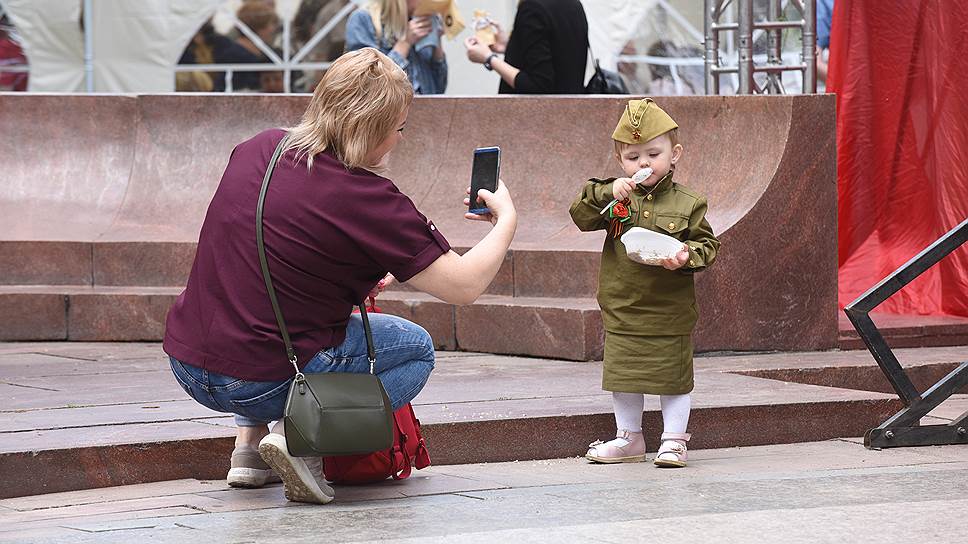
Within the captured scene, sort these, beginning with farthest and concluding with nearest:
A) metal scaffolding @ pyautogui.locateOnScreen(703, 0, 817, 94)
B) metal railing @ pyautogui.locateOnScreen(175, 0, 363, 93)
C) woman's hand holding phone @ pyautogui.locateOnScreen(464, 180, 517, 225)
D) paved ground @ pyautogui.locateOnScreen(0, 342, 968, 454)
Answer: metal railing @ pyautogui.locateOnScreen(175, 0, 363, 93)
metal scaffolding @ pyautogui.locateOnScreen(703, 0, 817, 94)
paved ground @ pyautogui.locateOnScreen(0, 342, 968, 454)
woman's hand holding phone @ pyautogui.locateOnScreen(464, 180, 517, 225)

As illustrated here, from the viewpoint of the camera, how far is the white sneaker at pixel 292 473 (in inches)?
170

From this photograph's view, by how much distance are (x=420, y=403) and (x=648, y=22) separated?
39.4 ft

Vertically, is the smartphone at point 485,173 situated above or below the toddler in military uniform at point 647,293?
above

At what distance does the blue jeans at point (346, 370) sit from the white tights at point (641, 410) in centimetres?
92

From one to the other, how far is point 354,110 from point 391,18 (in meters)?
5.02

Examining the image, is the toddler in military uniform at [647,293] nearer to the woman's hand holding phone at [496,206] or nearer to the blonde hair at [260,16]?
the woman's hand holding phone at [496,206]

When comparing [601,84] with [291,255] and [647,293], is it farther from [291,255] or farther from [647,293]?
[291,255]

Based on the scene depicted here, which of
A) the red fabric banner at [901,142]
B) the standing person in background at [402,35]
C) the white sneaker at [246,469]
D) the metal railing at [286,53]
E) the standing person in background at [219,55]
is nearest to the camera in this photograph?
the white sneaker at [246,469]

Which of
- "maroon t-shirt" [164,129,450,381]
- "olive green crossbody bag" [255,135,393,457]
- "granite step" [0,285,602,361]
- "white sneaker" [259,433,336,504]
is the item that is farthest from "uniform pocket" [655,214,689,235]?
"granite step" [0,285,602,361]

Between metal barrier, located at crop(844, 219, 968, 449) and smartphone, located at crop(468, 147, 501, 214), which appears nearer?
smartphone, located at crop(468, 147, 501, 214)

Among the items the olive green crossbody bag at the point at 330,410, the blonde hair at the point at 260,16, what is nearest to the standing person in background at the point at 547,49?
the olive green crossbody bag at the point at 330,410

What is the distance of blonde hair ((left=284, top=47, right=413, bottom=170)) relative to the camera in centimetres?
434

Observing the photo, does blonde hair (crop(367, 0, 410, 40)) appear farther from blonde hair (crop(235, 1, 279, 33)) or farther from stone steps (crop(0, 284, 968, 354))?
blonde hair (crop(235, 1, 279, 33))

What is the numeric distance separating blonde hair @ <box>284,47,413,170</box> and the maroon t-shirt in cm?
4
